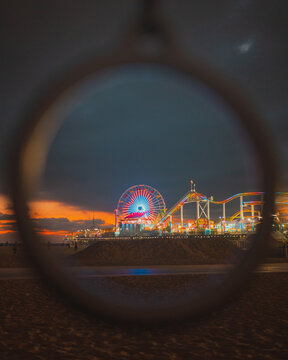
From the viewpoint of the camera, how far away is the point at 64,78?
2.50m

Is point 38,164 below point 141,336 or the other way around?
the other way around

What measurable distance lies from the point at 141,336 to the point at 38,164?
3.76 metres

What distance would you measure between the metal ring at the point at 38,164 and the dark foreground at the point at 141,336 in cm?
68

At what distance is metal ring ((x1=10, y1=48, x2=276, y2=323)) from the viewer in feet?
7.94

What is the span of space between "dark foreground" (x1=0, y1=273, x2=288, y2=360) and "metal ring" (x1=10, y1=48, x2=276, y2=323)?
2.23 ft

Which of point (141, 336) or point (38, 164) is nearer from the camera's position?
point (38, 164)

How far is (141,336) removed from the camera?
17.4 feet

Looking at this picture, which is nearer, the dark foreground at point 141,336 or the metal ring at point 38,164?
the metal ring at point 38,164

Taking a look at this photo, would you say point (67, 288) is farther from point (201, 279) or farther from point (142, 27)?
point (201, 279)

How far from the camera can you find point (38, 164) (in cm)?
255

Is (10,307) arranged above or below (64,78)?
below

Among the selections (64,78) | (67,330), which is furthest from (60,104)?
(67,330)

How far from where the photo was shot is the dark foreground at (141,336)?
14.9ft

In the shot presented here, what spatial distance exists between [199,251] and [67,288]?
27917mm
